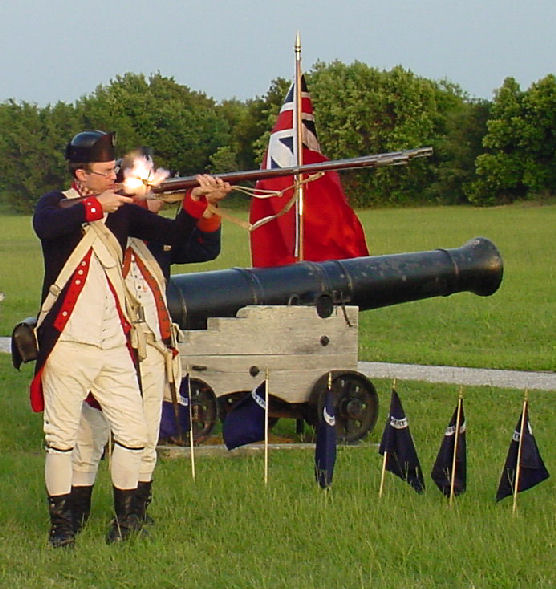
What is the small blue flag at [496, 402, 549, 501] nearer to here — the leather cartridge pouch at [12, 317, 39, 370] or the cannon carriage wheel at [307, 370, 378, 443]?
the leather cartridge pouch at [12, 317, 39, 370]

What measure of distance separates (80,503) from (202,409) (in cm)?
255

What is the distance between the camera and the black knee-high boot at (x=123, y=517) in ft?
19.1

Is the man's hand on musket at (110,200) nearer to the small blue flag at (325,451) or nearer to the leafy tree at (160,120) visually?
the small blue flag at (325,451)

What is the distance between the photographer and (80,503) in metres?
6.05

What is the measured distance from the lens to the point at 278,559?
5523 millimetres

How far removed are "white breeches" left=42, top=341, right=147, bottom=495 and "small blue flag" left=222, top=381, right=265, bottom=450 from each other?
5.77ft

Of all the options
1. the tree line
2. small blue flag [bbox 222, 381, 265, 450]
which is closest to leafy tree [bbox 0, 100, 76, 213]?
the tree line

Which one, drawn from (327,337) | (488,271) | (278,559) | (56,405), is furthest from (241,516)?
(488,271)

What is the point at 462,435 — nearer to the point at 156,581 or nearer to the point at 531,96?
the point at 156,581

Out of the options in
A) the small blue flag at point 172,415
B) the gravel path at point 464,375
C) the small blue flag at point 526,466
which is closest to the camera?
the small blue flag at point 526,466

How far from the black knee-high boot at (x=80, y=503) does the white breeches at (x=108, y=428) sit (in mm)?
38

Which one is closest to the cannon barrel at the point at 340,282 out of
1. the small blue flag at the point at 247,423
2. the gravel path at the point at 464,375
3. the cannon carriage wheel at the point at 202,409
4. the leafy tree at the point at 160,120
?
the cannon carriage wheel at the point at 202,409

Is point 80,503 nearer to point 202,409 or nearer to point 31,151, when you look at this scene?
point 202,409

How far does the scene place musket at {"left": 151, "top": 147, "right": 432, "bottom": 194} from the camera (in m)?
5.92
